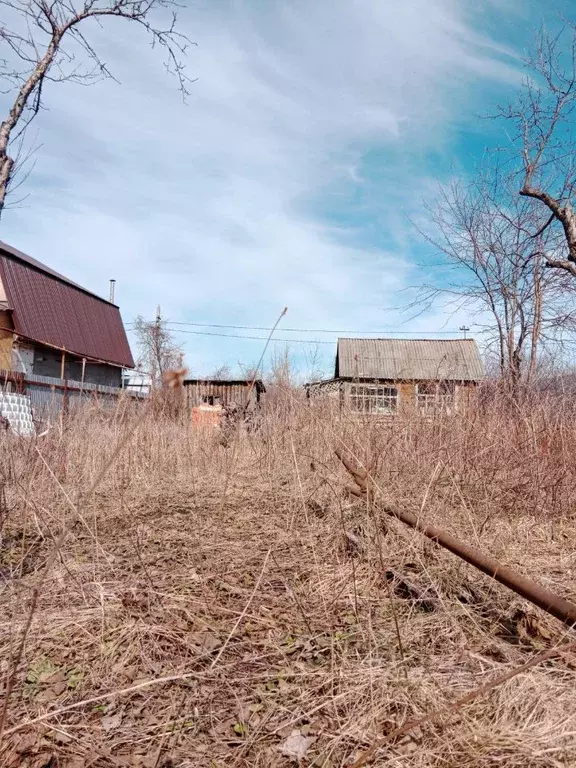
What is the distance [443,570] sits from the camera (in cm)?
267

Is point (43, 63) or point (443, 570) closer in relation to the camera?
point (443, 570)

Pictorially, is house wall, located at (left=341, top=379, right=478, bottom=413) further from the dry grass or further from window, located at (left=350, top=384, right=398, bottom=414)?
the dry grass

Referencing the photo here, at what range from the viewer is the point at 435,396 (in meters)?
5.31

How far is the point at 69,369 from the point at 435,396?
19082 mm

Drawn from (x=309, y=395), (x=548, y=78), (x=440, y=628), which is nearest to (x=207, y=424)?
(x=309, y=395)

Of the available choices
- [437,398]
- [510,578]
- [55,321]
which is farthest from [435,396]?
[55,321]

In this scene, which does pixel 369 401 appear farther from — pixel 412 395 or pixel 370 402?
pixel 412 395

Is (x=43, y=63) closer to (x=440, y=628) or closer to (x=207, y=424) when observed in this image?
(x=207, y=424)

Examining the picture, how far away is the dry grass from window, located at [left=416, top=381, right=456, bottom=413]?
2.55ft

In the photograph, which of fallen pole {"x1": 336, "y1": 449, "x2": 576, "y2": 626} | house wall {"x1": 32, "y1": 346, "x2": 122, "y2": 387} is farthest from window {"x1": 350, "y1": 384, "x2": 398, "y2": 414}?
house wall {"x1": 32, "y1": 346, "x2": 122, "y2": 387}

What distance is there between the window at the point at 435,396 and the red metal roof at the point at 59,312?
12946 millimetres

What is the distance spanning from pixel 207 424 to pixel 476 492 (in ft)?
15.2

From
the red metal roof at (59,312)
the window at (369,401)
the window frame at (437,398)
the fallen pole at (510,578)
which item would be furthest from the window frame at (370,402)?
the red metal roof at (59,312)

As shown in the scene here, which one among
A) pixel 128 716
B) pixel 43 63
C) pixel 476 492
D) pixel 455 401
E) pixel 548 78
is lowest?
pixel 128 716
